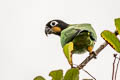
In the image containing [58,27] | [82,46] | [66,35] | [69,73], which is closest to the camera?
[69,73]

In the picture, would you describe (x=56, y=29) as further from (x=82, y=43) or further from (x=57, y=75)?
(x=57, y=75)

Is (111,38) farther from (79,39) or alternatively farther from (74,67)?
(79,39)

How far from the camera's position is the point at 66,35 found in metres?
2.05

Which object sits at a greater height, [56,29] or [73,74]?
[73,74]

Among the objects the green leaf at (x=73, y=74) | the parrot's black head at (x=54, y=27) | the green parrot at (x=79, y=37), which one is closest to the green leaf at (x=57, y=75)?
the green leaf at (x=73, y=74)

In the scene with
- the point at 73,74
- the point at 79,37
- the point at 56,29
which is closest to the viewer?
the point at 73,74

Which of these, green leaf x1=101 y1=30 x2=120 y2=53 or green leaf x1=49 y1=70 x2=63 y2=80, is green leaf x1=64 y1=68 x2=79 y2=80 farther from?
green leaf x1=101 y1=30 x2=120 y2=53

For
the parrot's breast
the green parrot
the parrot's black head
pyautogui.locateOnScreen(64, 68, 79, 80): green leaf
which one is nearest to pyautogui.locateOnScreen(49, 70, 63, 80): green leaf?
pyautogui.locateOnScreen(64, 68, 79, 80): green leaf

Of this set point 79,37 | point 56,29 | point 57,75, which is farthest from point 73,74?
point 56,29

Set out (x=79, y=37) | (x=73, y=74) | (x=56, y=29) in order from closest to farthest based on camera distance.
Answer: (x=73, y=74) → (x=79, y=37) → (x=56, y=29)

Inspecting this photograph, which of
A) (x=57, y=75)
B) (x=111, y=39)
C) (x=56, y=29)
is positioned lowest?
(x=56, y=29)

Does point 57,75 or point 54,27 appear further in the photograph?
point 54,27

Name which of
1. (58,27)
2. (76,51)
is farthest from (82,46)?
(58,27)

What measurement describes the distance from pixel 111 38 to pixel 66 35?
0.96m
